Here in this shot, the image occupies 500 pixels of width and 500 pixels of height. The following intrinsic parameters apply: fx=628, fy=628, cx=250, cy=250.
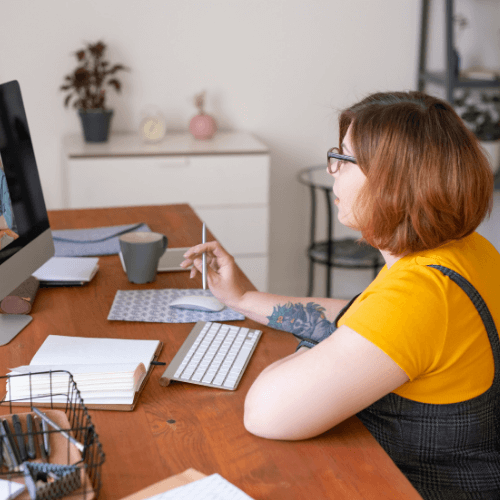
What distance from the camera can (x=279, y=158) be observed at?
339 centimetres

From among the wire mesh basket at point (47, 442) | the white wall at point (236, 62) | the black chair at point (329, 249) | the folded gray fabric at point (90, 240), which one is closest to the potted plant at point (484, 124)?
the white wall at point (236, 62)

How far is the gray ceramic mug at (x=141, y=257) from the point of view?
149 cm

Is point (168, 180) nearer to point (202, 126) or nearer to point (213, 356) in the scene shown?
Result: point (202, 126)

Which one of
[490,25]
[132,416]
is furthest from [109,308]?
[490,25]

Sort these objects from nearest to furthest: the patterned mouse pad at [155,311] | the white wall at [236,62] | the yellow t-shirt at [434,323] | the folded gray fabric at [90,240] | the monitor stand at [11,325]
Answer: the yellow t-shirt at [434,323] → the monitor stand at [11,325] → the patterned mouse pad at [155,311] → the folded gray fabric at [90,240] → the white wall at [236,62]

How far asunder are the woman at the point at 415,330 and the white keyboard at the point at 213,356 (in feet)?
0.44

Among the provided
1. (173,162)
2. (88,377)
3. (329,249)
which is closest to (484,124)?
(329,249)

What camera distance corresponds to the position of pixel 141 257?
1.49 metres

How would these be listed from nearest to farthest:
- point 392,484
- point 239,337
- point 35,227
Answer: point 392,484
point 239,337
point 35,227

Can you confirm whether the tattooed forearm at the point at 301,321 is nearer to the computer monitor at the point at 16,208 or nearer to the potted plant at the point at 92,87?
the computer monitor at the point at 16,208

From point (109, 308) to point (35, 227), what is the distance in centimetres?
24

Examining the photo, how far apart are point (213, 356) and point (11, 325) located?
431 millimetres

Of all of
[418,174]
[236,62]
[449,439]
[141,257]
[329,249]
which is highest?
[236,62]

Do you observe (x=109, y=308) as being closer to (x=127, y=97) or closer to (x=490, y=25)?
(x=127, y=97)
